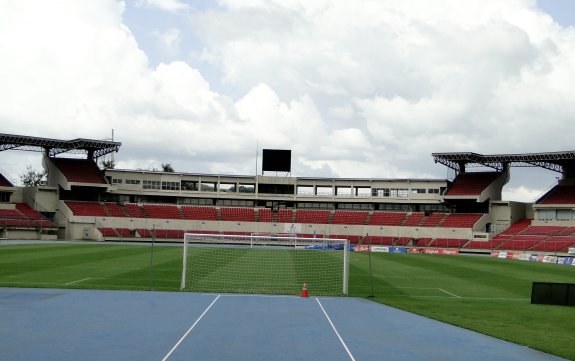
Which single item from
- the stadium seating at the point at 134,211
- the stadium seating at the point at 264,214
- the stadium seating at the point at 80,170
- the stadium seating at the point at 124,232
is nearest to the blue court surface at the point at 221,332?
the stadium seating at the point at 124,232

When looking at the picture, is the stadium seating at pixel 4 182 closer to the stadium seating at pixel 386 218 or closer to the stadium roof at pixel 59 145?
the stadium roof at pixel 59 145

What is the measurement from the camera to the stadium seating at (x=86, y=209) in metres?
78.2

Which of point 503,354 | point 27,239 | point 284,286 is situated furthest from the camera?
point 27,239

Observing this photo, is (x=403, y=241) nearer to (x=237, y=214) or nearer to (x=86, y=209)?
(x=237, y=214)

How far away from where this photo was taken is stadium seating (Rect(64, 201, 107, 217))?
7825cm

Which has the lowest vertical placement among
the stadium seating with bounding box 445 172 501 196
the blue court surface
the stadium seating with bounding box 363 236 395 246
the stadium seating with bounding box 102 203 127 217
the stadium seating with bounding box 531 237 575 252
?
the stadium seating with bounding box 363 236 395 246

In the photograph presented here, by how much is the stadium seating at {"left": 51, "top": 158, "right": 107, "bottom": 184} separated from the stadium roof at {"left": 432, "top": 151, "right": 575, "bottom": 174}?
176 ft

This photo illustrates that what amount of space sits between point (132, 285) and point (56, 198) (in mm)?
60676

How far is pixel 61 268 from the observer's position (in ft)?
108

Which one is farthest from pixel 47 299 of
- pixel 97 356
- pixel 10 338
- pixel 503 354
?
pixel 503 354

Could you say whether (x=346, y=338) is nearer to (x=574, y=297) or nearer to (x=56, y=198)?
(x=574, y=297)

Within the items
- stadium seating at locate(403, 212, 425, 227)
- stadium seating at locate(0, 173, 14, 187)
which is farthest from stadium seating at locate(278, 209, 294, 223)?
stadium seating at locate(0, 173, 14, 187)

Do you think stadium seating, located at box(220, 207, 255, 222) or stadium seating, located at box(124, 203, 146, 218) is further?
stadium seating, located at box(220, 207, 255, 222)

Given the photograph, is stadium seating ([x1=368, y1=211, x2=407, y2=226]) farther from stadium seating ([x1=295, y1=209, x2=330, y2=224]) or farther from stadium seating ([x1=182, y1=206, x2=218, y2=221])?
stadium seating ([x1=182, y1=206, x2=218, y2=221])
